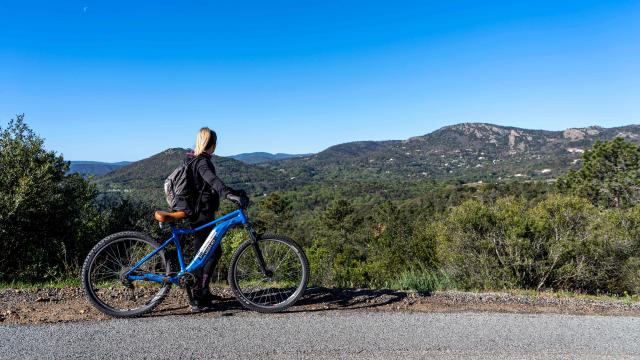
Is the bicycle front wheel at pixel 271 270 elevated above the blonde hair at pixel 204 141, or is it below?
below

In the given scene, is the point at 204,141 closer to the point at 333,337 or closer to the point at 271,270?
the point at 271,270

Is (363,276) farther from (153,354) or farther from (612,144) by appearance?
(153,354)

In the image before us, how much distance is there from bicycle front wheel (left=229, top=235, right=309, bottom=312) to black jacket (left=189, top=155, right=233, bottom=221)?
0.62 metres

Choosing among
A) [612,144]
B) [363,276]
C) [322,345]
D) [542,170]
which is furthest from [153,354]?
[542,170]

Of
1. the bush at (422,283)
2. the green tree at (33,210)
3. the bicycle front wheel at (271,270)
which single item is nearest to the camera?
the bicycle front wheel at (271,270)

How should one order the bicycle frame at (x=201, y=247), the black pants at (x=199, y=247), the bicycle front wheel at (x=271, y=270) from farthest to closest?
the bicycle front wheel at (x=271, y=270)
the black pants at (x=199, y=247)
the bicycle frame at (x=201, y=247)

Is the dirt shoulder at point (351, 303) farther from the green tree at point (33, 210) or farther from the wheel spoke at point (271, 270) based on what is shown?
the green tree at point (33, 210)

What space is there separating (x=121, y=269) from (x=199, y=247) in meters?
0.89

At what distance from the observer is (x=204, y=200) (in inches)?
193

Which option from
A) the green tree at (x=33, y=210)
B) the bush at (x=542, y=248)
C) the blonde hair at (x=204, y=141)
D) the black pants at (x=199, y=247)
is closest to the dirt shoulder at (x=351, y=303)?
the black pants at (x=199, y=247)

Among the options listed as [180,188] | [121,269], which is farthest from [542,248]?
[121,269]

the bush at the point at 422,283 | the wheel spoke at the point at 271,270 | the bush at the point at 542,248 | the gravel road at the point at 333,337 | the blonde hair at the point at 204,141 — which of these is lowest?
the bush at the point at 542,248

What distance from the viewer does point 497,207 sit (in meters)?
18.9

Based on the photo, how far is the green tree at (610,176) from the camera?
1367 inches
